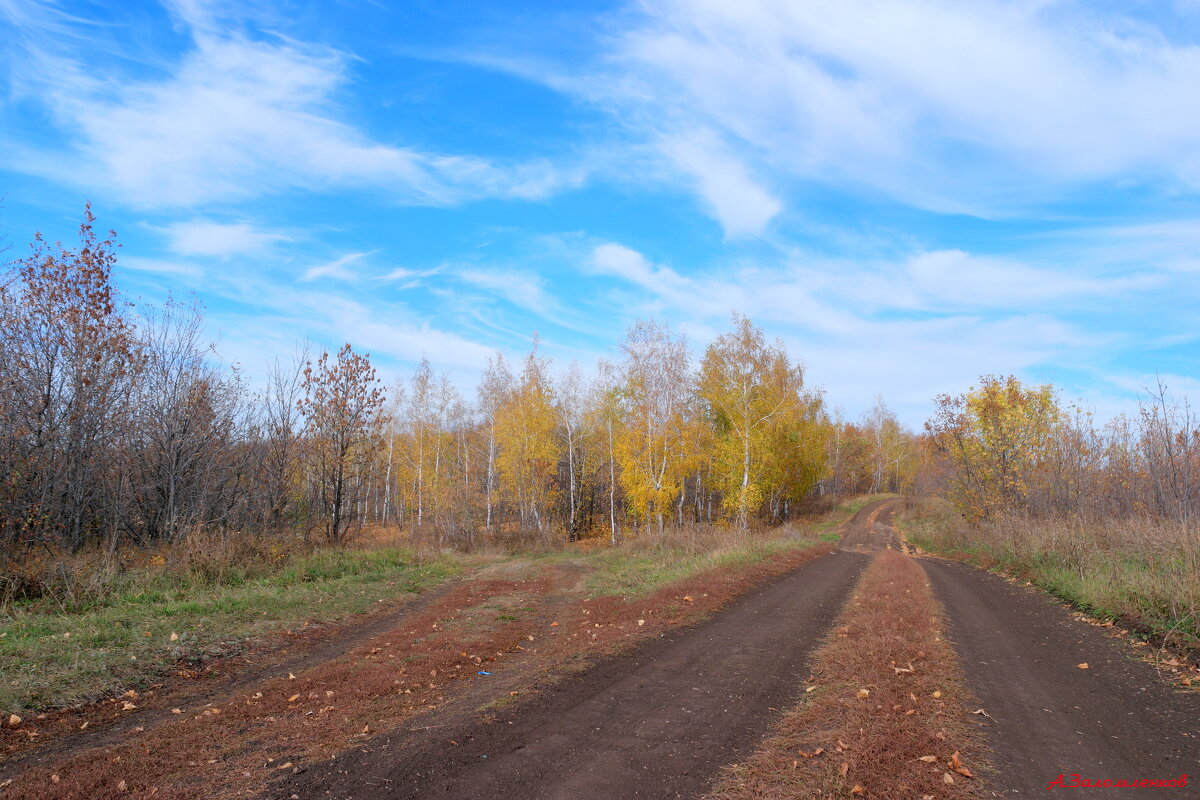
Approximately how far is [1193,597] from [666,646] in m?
7.85

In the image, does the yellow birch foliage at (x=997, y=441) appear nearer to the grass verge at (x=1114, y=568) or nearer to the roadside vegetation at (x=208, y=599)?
the grass verge at (x=1114, y=568)

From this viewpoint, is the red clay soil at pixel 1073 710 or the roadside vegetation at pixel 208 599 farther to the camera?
the roadside vegetation at pixel 208 599

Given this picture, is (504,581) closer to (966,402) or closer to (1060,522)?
(1060,522)

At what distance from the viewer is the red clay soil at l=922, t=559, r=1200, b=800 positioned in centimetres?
489

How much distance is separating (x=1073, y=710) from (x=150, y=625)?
40.1ft

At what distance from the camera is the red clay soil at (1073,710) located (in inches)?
193

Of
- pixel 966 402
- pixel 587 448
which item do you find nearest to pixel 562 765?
pixel 966 402

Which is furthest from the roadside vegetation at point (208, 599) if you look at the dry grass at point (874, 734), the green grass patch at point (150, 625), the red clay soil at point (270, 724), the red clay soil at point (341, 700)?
the dry grass at point (874, 734)

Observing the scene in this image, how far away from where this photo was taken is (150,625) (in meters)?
9.16

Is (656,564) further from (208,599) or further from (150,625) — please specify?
(150,625)

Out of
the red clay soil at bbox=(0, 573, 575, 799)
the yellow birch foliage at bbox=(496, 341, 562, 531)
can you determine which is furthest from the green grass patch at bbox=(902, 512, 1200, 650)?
the yellow birch foliage at bbox=(496, 341, 562, 531)

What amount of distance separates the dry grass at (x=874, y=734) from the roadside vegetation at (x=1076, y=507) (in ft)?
13.8

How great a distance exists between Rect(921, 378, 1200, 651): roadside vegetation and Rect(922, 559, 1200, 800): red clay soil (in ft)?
3.89
